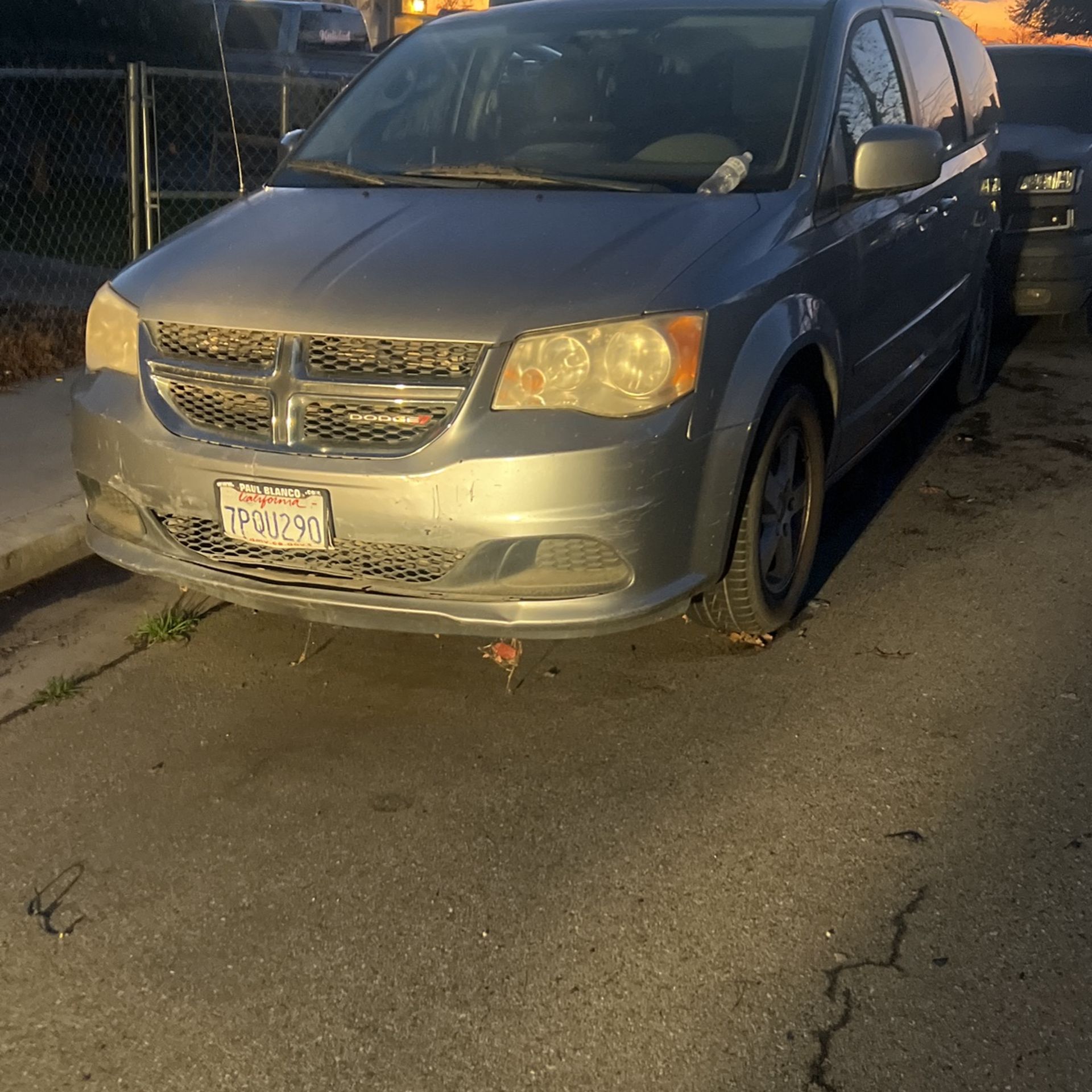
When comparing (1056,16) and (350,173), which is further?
(1056,16)

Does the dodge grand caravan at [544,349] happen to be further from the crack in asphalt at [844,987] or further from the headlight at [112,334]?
the crack in asphalt at [844,987]

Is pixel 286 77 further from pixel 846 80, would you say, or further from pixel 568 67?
Result: pixel 846 80

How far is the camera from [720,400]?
11.0 feet

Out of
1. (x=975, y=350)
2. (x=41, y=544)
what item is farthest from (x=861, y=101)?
(x=41, y=544)

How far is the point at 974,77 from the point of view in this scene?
20.7ft

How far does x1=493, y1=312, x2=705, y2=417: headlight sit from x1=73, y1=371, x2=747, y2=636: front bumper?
0.05 m

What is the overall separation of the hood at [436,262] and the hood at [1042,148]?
4689 mm

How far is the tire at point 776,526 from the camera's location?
3668 mm

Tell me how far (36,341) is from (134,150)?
1.55m

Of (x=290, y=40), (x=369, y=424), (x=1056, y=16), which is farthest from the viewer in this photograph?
(x=1056, y=16)

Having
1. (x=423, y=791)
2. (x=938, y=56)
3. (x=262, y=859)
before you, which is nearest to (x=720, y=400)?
(x=423, y=791)

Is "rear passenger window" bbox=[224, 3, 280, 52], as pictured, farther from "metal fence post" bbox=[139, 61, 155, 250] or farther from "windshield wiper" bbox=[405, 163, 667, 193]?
"windshield wiper" bbox=[405, 163, 667, 193]

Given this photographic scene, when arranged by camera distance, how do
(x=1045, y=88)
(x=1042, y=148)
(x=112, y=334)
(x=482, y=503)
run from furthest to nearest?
(x=1045, y=88)
(x=1042, y=148)
(x=112, y=334)
(x=482, y=503)

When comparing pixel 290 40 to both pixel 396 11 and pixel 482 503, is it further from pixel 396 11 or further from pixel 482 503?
pixel 482 503
